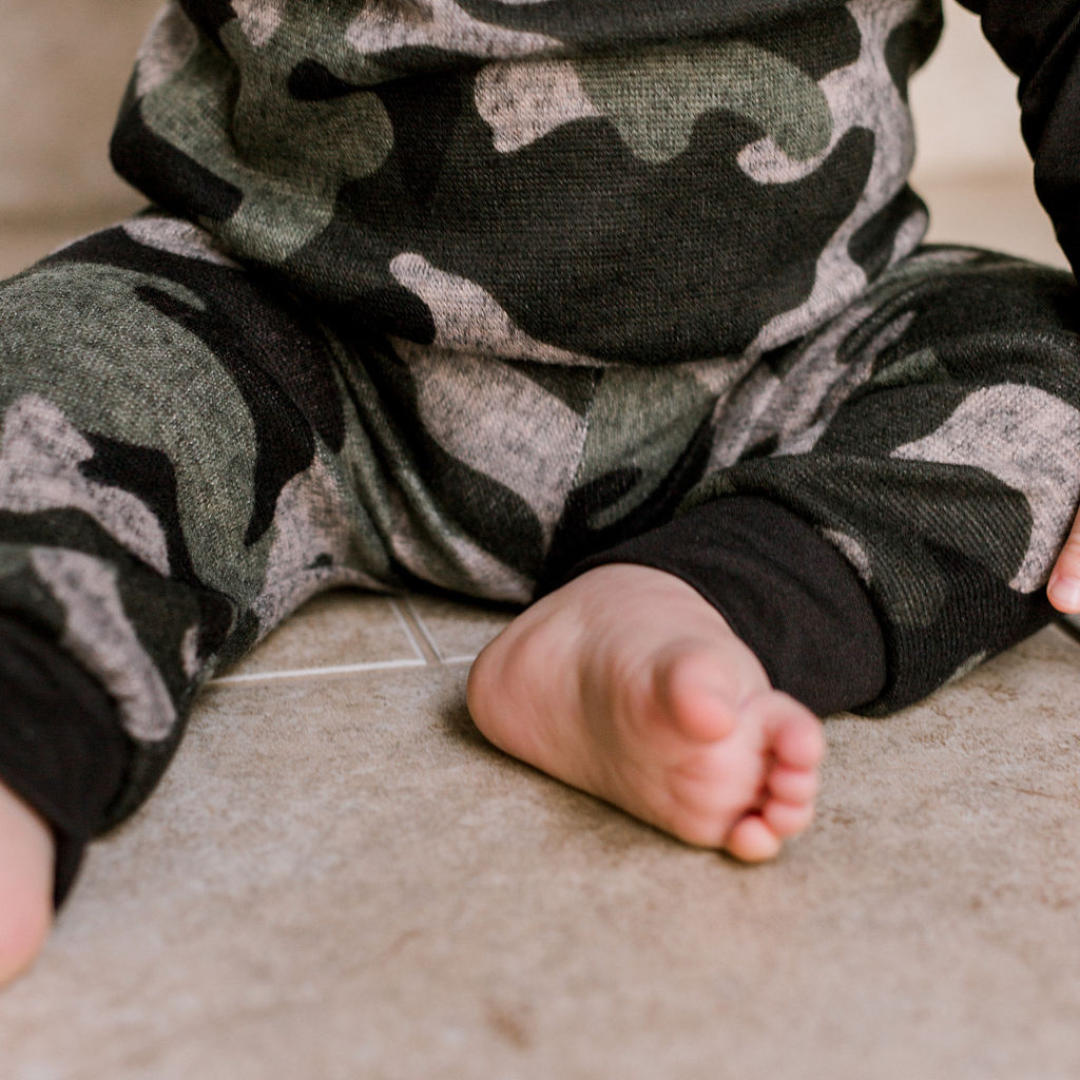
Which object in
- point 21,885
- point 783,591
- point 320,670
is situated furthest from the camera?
point 320,670

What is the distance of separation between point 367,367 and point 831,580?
0.27 metres

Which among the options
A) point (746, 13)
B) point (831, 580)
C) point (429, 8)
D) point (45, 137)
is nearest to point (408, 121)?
point (429, 8)

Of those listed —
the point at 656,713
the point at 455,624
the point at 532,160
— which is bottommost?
the point at 455,624

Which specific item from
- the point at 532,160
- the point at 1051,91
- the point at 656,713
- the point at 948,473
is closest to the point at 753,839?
the point at 656,713

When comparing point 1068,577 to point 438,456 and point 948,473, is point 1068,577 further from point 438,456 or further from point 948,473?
point 438,456

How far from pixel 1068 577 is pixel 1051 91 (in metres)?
0.26

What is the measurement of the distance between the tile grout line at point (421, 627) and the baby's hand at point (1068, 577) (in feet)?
0.99

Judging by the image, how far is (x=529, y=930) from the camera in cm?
37

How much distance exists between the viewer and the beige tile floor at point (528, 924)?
323 mm

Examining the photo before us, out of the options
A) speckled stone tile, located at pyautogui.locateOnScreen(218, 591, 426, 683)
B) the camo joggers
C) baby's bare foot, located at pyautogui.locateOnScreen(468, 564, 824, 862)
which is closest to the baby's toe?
baby's bare foot, located at pyautogui.locateOnScreen(468, 564, 824, 862)

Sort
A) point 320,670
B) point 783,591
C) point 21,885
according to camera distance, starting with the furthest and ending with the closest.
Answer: point 320,670, point 783,591, point 21,885

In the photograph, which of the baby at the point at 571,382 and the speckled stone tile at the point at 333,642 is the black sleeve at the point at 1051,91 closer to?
the baby at the point at 571,382

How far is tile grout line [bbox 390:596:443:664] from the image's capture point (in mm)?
604

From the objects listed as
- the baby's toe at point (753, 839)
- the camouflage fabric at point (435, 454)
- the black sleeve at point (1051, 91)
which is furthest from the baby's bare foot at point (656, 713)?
the black sleeve at point (1051, 91)
